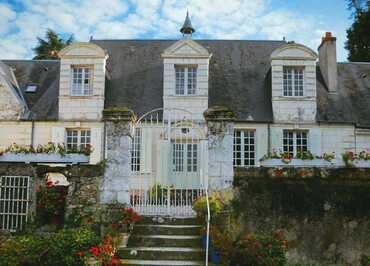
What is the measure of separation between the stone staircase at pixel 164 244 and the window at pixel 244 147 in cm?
713

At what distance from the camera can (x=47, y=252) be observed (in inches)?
296

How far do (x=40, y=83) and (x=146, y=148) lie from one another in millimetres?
8204

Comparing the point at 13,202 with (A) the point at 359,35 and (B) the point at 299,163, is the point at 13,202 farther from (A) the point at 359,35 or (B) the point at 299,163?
(A) the point at 359,35

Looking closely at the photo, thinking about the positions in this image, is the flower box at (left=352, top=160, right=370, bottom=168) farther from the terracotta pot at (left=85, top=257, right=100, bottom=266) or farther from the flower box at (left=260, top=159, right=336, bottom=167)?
the terracotta pot at (left=85, top=257, right=100, bottom=266)

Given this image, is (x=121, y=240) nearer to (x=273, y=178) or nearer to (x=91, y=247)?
(x=91, y=247)

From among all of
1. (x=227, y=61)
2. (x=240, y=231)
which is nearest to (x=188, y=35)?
(x=227, y=61)

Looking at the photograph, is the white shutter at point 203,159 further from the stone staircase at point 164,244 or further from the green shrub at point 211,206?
the stone staircase at point 164,244

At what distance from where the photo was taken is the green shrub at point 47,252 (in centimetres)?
747

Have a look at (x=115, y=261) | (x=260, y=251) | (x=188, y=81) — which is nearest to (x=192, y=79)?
(x=188, y=81)

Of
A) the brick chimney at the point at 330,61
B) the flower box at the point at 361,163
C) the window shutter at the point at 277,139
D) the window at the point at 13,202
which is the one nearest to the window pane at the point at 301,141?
the window shutter at the point at 277,139

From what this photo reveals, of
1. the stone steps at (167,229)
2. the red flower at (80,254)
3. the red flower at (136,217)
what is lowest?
the red flower at (80,254)

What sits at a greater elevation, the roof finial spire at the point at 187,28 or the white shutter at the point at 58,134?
the roof finial spire at the point at 187,28

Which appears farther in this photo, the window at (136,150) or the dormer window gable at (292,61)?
the dormer window gable at (292,61)

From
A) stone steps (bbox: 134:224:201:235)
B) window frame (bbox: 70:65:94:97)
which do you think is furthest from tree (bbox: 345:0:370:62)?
stone steps (bbox: 134:224:201:235)
